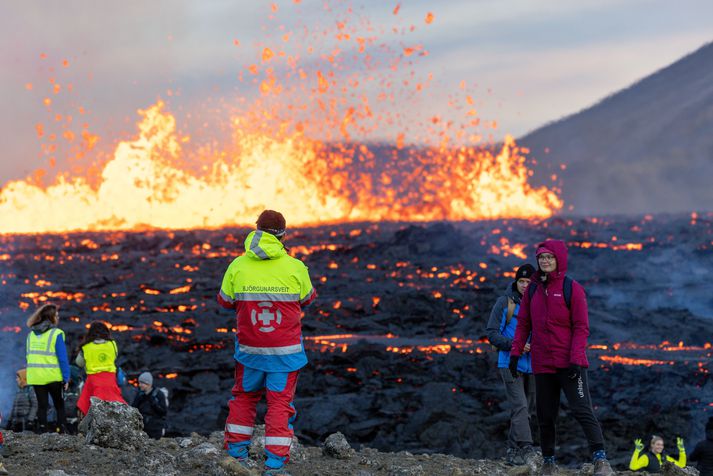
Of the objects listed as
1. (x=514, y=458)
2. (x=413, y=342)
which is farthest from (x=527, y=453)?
(x=413, y=342)

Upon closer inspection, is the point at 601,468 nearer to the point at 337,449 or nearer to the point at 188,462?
the point at 337,449

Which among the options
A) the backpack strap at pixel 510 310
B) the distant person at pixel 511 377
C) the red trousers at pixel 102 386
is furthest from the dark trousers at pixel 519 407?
the red trousers at pixel 102 386

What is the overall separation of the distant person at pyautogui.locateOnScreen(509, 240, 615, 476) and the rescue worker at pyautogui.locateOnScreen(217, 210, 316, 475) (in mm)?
1867

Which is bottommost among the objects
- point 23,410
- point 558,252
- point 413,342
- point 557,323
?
point 413,342

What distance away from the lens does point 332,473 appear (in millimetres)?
7965

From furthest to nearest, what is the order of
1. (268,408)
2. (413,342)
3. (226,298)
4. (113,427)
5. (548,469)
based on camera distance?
(413,342), (113,427), (548,469), (226,298), (268,408)

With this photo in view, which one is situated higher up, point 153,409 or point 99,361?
point 99,361

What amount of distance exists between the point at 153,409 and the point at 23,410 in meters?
2.15

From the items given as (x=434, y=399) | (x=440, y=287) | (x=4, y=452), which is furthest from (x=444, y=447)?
(x=440, y=287)

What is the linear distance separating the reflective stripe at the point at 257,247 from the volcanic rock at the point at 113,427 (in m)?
2.40

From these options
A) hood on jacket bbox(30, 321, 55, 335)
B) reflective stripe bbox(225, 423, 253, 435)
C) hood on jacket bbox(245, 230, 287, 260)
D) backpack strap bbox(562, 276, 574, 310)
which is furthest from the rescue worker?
hood on jacket bbox(30, 321, 55, 335)

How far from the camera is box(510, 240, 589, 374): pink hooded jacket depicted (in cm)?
714

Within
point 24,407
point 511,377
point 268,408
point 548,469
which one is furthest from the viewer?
point 24,407

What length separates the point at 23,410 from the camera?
11.2 meters
